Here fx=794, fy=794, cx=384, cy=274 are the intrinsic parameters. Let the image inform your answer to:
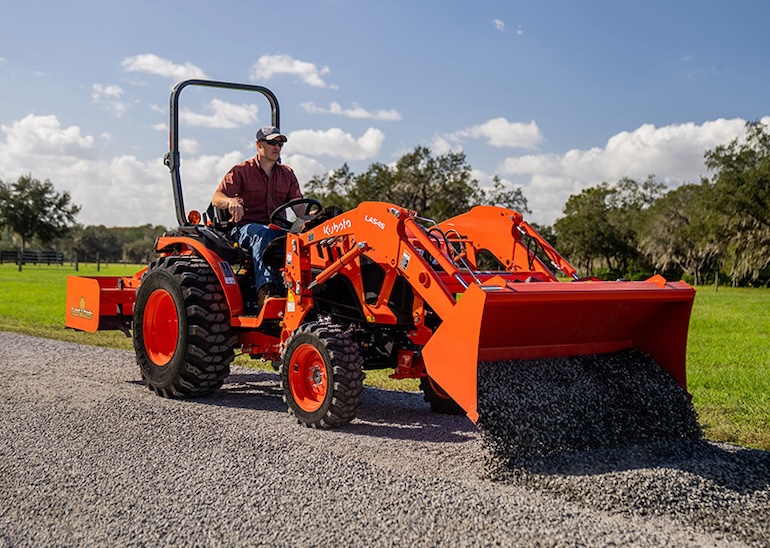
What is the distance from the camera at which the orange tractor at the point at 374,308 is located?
4918 millimetres

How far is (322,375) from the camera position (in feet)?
18.2

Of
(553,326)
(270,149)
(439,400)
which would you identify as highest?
(270,149)

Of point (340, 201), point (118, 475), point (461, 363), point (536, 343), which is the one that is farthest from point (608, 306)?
point (340, 201)

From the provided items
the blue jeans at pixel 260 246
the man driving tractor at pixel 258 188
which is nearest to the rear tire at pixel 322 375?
the blue jeans at pixel 260 246

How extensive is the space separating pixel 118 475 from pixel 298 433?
1.32 meters

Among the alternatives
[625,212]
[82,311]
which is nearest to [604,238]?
[625,212]

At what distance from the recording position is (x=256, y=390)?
7.39m

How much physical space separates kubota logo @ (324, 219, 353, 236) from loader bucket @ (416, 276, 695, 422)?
1.25 metres

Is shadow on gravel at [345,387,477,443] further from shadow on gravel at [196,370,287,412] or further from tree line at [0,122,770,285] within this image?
tree line at [0,122,770,285]

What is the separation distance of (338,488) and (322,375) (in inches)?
59.8

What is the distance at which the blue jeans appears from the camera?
6.45 metres

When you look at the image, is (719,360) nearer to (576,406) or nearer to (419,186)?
(576,406)

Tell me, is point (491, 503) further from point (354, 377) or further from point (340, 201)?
point (340, 201)

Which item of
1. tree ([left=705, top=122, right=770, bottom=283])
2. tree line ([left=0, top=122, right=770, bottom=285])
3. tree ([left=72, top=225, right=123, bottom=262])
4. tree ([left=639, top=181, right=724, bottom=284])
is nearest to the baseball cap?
tree line ([left=0, top=122, right=770, bottom=285])
